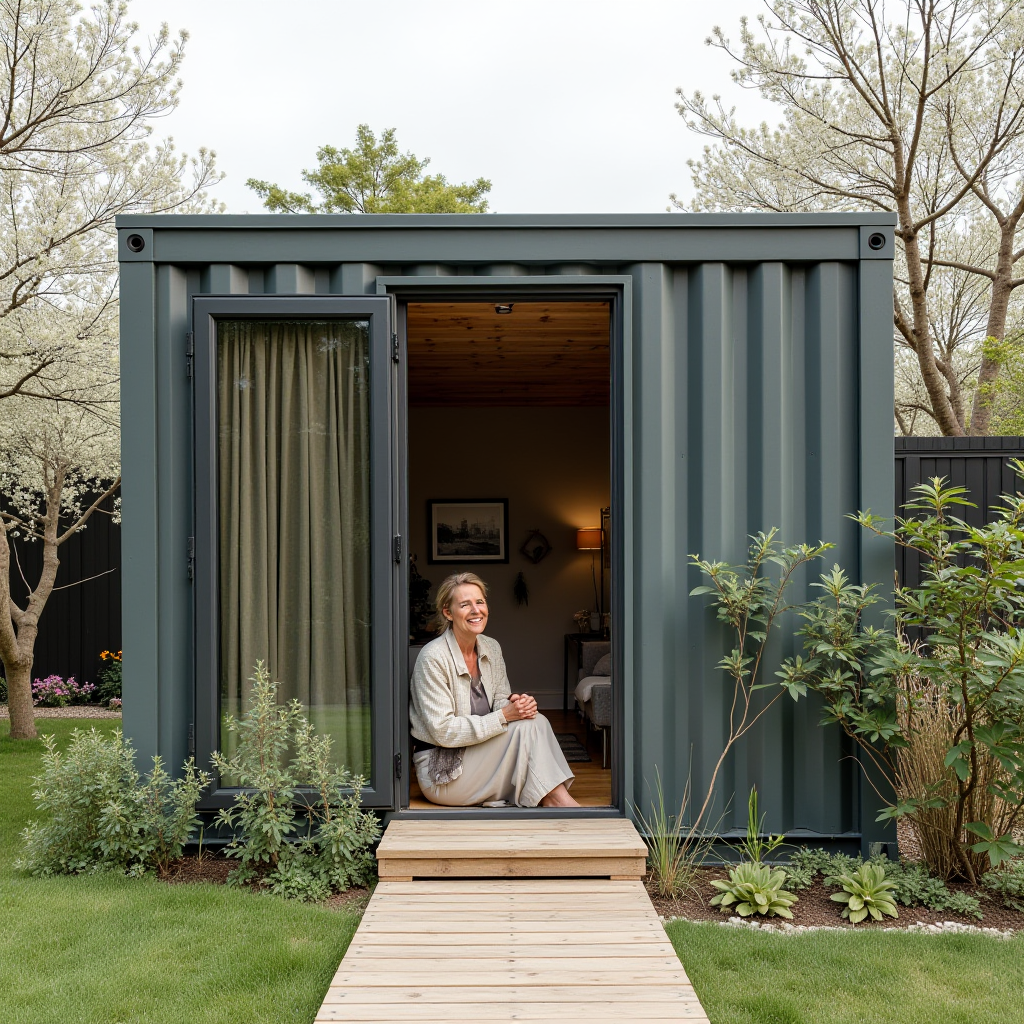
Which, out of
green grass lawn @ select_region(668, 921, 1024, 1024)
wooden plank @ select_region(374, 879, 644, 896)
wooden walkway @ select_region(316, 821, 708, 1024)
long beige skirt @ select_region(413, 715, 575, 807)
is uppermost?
long beige skirt @ select_region(413, 715, 575, 807)

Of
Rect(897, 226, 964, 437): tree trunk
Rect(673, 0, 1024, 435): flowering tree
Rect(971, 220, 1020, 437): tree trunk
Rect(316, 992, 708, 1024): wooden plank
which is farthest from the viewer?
Rect(971, 220, 1020, 437): tree trunk

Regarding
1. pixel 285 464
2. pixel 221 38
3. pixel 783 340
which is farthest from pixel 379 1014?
pixel 221 38

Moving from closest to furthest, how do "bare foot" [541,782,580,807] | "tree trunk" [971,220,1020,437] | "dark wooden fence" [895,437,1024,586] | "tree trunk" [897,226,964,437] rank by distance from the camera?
"bare foot" [541,782,580,807], "dark wooden fence" [895,437,1024,586], "tree trunk" [897,226,964,437], "tree trunk" [971,220,1020,437]

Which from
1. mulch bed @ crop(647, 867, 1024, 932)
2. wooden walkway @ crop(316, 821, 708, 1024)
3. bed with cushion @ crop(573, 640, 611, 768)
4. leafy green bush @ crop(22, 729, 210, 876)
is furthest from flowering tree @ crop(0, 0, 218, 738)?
mulch bed @ crop(647, 867, 1024, 932)

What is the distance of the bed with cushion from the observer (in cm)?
567

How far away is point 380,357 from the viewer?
392 cm

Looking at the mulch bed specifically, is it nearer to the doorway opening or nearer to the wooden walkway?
the wooden walkway

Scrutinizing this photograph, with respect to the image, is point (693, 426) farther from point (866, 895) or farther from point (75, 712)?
point (75, 712)

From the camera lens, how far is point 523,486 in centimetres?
858

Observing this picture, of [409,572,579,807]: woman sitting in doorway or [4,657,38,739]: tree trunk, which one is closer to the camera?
[409,572,579,807]: woman sitting in doorway

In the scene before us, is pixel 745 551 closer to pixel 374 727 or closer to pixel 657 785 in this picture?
pixel 657 785

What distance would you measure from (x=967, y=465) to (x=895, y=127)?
5099mm

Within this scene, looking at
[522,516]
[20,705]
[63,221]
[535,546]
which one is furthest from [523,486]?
[20,705]

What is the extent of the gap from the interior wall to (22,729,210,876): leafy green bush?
479 centimetres
